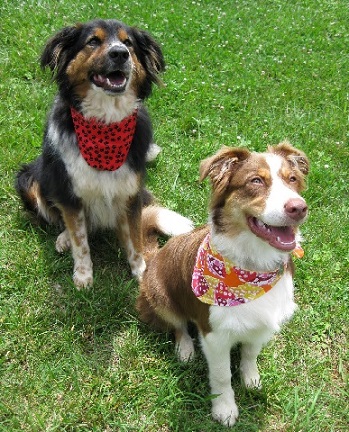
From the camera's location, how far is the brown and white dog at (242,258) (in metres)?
2.31

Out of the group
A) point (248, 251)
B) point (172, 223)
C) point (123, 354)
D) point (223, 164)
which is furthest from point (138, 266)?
point (223, 164)

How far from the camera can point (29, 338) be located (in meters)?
3.17

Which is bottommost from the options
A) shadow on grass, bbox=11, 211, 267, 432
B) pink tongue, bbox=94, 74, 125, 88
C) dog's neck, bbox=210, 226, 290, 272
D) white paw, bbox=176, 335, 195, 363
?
shadow on grass, bbox=11, 211, 267, 432

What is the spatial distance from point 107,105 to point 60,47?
456 millimetres

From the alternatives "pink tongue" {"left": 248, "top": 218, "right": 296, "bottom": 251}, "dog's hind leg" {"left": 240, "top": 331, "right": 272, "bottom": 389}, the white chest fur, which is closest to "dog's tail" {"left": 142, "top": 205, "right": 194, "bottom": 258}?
"dog's hind leg" {"left": 240, "top": 331, "right": 272, "bottom": 389}

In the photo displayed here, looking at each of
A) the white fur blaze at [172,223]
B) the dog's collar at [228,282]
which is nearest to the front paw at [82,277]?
the white fur blaze at [172,223]

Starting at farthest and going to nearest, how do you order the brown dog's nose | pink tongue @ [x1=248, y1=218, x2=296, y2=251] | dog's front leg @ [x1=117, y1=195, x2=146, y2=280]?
dog's front leg @ [x1=117, y1=195, x2=146, y2=280] → pink tongue @ [x1=248, y1=218, x2=296, y2=251] → the brown dog's nose

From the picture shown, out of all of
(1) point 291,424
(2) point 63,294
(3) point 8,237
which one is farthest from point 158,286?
(3) point 8,237

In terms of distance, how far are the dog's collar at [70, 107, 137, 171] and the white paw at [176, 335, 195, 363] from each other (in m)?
1.25

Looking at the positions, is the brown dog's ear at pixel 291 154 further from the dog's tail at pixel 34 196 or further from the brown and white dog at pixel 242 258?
the dog's tail at pixel 34 196

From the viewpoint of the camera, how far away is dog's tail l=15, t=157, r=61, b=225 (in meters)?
3.81

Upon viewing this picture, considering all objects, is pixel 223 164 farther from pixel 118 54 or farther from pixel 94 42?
pixel 94 42

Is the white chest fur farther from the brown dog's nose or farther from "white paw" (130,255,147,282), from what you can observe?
"white paw" (130,255,147,282)

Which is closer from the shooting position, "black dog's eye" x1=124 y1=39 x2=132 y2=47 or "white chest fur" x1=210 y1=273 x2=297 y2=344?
"white chest fur" x1=210 y1=273 x2=297 y2=344
